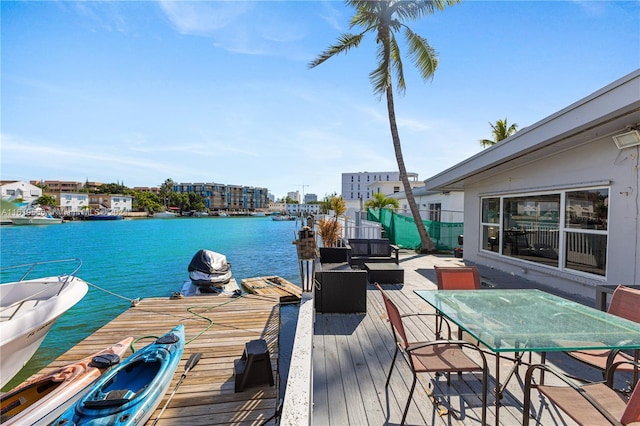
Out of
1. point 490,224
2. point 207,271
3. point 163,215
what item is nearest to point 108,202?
point 163,215

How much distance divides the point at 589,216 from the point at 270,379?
18.3 ft

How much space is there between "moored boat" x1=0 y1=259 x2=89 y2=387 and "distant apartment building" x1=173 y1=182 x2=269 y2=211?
100488 mm

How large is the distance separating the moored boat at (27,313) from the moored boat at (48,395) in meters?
1.35

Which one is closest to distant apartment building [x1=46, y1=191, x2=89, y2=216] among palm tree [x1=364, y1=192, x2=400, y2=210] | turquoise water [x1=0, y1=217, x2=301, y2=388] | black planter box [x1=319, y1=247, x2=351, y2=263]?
turquoise water [x1=0, y1=217, x2=301, y2=388]

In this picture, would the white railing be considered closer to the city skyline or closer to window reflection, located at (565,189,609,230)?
the city skyline

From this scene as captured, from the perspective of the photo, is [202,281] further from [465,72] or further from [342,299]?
[465,72]

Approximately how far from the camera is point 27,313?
461cm

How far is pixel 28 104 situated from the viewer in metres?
7.82

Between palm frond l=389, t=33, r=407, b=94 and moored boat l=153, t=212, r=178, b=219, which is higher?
palm frond l=389, t=33, r=407, b=94

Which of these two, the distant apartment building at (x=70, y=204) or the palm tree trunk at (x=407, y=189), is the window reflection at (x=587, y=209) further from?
the distant apartment building at (x=70, y=204)

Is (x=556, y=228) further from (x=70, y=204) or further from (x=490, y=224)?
(x=70, y=204)

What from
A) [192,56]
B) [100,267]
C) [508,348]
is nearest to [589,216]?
[508,348]

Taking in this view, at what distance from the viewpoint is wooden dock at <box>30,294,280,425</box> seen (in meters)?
3.15

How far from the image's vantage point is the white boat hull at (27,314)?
439cm
